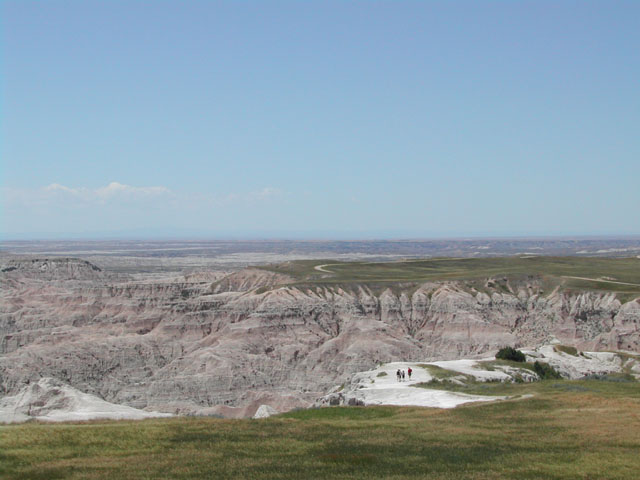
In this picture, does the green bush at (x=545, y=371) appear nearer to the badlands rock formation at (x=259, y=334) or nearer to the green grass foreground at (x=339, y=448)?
the badlands rock formation at (x=259, y=334)

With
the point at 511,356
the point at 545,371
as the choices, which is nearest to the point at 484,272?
the point at 511,356

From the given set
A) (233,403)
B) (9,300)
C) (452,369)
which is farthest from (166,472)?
(9,300)

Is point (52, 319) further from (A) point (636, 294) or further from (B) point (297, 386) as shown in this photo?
(A) point (636, 294)

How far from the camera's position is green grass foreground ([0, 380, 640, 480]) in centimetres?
1775

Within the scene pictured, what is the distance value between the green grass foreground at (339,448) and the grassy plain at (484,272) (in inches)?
3005

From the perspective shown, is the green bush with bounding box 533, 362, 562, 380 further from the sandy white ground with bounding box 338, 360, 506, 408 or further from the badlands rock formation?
the badlands rock formation

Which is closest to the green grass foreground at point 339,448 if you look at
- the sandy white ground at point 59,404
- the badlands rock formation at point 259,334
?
the sandy white ground at point 59,404

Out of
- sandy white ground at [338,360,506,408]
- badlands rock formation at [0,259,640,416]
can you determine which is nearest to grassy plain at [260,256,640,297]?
badlands rock formation at [0,259,640,416]

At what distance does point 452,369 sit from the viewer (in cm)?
5075

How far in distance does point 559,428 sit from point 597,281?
86.8 m

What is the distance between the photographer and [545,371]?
51000 mm

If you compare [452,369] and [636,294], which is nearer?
[452,369]

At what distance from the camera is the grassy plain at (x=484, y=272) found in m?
103

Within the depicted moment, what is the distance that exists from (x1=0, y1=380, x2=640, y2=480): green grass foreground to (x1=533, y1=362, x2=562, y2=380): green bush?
2236cm
